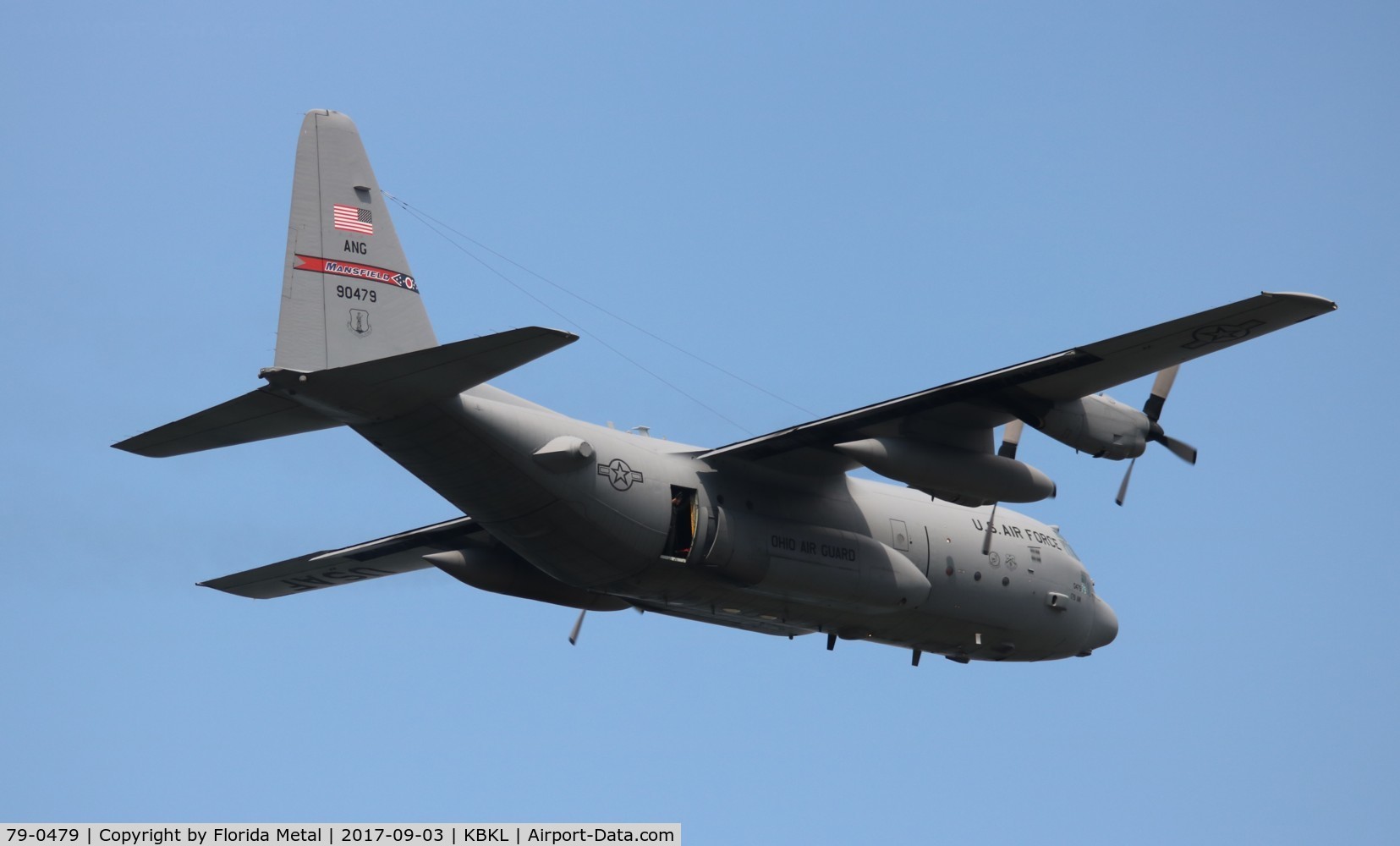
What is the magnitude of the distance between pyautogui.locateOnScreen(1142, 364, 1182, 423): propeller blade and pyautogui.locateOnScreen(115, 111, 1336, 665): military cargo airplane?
4 cm

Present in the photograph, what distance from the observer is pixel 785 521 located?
2594 cm

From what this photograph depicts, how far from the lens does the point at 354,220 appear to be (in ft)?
76.1

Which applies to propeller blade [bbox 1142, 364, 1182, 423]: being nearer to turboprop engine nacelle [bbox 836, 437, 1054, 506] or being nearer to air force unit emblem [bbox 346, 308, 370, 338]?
turboprop engine nacelle [bbox 836, 437, 1054, 506]

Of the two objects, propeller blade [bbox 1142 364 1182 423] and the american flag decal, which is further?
propeller blade [bbox 1142 364 1182 423]

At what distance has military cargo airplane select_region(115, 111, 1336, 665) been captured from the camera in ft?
73.4

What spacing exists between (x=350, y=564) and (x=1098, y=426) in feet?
43.5

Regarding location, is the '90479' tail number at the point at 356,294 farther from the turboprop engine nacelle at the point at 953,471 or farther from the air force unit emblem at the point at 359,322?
the turboprop engine nacelle at the point at 953,471

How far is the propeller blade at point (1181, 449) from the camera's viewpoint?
85.8 ft

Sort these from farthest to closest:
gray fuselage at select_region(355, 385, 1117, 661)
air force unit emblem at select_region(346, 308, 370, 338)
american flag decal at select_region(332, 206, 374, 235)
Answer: gray fuselage at select_region(355, 385, 1117, 661) < american flag decal at select_region(332, 206, 374, 235) < air force unit emblem at select_region(346, 308, 370, 338)

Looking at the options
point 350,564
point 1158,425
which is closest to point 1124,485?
point 1158,425

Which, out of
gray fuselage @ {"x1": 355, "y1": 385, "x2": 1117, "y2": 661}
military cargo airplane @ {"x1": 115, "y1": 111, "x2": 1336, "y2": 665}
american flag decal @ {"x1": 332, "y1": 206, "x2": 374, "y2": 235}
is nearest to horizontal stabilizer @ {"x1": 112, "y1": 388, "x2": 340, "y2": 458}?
military cargo airplane @ {"x1": 115, "y1": 111, "x2": 1336, "y2": 665}

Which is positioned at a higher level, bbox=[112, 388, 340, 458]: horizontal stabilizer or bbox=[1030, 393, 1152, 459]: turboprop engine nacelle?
bbox=[1030, 393, 1152, 459]: turboprop engine nacelle

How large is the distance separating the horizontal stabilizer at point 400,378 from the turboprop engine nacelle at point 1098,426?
27.6ft

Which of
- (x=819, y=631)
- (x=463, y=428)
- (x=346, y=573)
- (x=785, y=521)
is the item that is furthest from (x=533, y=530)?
(x=346, y=573)
